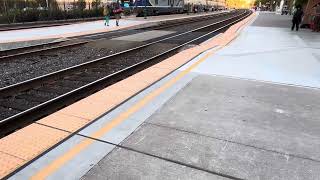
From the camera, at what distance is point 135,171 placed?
3.66m

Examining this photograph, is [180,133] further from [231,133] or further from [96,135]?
[96,135]

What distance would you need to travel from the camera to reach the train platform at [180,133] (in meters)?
3.69

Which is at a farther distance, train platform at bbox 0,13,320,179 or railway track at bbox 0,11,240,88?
railway track at bbox 0,11,240,88

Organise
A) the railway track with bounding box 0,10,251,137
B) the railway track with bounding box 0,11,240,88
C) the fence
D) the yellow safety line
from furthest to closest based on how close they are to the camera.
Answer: the fence < the railway track with bounding box 0,11,240,88 < the railway track with bounding box 0,10,251,137 < the yellow safety line

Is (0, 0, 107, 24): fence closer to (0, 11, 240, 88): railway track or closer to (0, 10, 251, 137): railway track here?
(0, 11, 240, 88): railway track

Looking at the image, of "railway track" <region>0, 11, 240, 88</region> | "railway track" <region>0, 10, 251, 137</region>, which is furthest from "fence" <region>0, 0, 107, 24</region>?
"railway track" <region>0, 10, 251, 137</region>

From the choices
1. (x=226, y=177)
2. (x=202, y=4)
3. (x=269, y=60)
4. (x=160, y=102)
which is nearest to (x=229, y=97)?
(x=160, y=102)

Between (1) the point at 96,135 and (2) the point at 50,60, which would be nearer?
(1) the point at 96,135

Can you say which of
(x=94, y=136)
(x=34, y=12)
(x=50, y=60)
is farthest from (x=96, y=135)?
(x=34, y=12)

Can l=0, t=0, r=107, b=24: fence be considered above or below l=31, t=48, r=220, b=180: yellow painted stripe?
above

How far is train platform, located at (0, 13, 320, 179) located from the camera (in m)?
3.69

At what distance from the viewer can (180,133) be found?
15.3 feet

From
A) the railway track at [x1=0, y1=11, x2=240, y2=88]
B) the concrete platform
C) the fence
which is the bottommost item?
the railway track at [x1=0, y1=11, x2=240, y2=88]

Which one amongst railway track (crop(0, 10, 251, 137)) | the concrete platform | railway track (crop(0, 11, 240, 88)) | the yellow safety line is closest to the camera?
the yellow safety line
